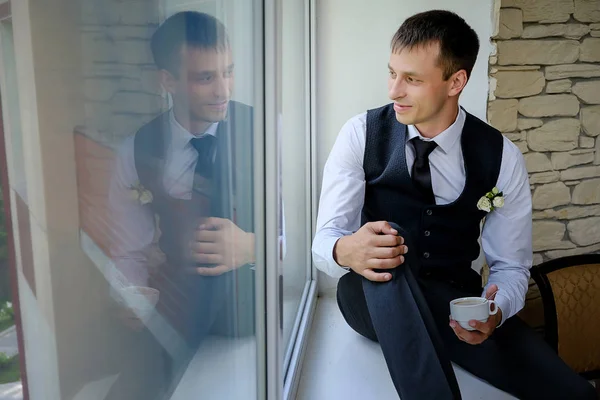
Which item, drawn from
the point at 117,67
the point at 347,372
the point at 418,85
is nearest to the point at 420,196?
the point at 418,85

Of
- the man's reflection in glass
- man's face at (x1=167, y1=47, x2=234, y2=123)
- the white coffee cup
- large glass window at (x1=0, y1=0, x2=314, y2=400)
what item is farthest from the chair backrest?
man's face at (x1=167, y1=47, x2=234, y2=123)

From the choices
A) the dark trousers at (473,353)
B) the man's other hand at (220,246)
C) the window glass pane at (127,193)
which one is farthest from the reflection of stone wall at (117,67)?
the dark trousers at (473,353)

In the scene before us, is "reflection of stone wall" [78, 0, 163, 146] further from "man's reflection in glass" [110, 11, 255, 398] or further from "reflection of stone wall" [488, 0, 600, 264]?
"reflection of stone wall" [488, 0, 600, 264]

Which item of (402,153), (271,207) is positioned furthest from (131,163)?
(402,153)

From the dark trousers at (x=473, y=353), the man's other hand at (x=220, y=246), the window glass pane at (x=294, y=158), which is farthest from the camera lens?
the window glass pane at (x=294, y=158)

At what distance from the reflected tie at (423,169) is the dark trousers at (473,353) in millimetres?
261

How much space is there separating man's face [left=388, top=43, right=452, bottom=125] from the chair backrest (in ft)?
2.70

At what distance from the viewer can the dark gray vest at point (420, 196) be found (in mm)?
1690

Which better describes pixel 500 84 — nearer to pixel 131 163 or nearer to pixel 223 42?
pixel 223 42

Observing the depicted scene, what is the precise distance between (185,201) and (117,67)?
9.8 inches

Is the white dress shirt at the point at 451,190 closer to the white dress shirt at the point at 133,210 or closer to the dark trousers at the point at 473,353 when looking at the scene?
the dark trousers at the point at 473,353

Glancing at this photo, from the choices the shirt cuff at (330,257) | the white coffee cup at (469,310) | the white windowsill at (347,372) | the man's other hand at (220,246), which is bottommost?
the white windowsill at (347,372)

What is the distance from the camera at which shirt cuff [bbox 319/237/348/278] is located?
1.61 metres

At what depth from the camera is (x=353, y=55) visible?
2.34 meters
